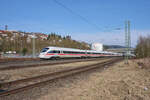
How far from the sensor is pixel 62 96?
281 inches

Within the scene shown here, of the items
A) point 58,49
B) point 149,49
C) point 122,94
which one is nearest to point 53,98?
point 122,94

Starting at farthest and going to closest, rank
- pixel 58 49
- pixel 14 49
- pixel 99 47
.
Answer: pixel 99 47
pixel 14 49
pixel 58 49

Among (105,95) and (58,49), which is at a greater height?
(58,49)

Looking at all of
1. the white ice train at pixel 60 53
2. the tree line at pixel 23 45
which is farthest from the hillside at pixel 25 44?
the white ice train at pixel 60 53

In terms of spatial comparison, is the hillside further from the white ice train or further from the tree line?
the white ice train

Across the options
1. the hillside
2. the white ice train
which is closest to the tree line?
the hillside

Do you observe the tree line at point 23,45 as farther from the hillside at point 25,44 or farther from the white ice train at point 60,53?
the white ice train at point 60,53

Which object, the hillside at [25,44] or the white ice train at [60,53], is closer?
the white ice train at [60,53]

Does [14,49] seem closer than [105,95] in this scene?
No

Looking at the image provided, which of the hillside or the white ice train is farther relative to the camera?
the hillside

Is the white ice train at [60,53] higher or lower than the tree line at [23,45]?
lower

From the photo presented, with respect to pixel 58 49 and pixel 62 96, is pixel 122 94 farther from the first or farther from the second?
pixel 58 49

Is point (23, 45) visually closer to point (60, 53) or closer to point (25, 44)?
point (25, 44)

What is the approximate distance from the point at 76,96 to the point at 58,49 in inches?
1200
